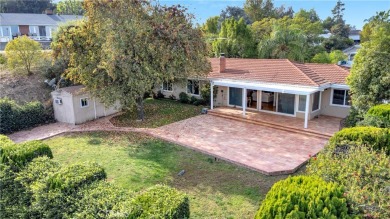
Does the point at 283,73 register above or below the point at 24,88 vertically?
above

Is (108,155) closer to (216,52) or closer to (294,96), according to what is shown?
(294,96)

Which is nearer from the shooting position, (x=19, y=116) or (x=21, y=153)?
(x=21, y=153)

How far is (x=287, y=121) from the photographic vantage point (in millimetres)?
18922

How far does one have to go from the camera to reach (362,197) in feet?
20.1

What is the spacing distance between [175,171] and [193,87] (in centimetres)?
1394

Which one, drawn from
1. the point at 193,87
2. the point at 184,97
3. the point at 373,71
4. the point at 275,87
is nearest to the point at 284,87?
the point at 275,87

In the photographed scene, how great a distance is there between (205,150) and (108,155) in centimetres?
487

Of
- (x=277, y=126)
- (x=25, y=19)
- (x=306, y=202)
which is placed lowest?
(x=277, y=126)

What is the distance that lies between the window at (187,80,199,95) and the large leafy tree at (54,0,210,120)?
6.31 m

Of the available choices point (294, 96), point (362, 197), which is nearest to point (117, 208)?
point (362, 197)

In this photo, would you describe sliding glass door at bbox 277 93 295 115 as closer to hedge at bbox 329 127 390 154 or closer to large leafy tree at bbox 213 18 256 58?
hedge at bbox 329 127 390 154

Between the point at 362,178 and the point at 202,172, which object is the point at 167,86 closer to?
the point at 202,172

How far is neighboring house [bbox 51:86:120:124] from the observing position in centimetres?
1911

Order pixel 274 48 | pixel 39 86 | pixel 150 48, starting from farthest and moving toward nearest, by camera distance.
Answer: pixel 274 48 < pixel 39 86 < pixel 150 48
